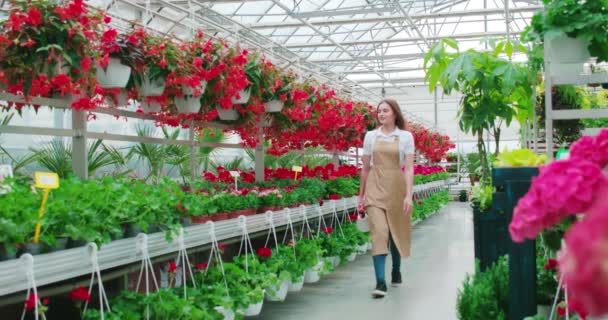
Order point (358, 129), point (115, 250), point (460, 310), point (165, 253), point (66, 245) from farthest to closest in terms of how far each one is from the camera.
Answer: point (358, 129)
point (165, 253)
point (460, 310)
point (115, 250)
point (66, 245)

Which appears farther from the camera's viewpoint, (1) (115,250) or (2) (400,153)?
(2) (400,153)

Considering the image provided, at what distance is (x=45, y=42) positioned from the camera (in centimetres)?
242

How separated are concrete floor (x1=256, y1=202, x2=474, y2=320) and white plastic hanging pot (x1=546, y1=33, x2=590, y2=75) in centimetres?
198

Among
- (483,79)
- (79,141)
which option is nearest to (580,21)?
(483,79)

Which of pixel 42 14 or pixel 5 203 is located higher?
pixel 42 14

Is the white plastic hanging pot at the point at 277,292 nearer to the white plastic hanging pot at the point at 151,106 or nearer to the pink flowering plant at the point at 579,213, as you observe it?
the white plastic hanging pot at the point at 151,106

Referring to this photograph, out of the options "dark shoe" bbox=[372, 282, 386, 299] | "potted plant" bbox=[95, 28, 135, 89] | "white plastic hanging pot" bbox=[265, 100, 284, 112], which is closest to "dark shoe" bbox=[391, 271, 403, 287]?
"dark shoe" bbox=[372, 282, 386, 299]

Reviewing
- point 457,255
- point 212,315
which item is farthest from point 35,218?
point 457,255

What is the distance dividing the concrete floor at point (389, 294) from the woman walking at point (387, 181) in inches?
9.6

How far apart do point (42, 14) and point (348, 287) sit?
309 centimetres

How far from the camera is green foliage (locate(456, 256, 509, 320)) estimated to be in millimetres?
2412

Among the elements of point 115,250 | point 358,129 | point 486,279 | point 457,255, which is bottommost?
point 457,255

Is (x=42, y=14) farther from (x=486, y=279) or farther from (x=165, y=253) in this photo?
(x=486, y=279)

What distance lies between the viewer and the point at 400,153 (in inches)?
172
